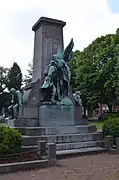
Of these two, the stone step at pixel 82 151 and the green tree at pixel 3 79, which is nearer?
the stone step at pixel 82 151

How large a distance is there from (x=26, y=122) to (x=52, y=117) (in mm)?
1319

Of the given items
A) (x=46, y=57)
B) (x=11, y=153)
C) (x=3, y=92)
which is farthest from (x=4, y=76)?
(x=11, y=153)

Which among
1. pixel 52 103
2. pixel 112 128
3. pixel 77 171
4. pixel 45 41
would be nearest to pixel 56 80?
pixel 52 103

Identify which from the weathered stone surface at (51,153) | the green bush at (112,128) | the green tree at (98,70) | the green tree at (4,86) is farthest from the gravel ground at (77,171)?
the green tree at (4,86)

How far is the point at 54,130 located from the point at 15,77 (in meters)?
46.8

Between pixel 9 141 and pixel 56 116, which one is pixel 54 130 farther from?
pixel 9 141

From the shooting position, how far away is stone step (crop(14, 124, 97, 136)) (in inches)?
475

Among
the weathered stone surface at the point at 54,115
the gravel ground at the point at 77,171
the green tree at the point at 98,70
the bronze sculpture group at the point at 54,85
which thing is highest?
the green tree at the point at 98,70

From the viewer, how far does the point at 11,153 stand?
9.49 m

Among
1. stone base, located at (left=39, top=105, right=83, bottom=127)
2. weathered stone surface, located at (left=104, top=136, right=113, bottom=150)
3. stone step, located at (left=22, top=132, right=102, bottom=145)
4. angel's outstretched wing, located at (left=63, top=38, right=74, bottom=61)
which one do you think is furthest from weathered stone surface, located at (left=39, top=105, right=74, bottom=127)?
angel's outstretched wing, located at (left=63, top=38, right=74, bottom=61)

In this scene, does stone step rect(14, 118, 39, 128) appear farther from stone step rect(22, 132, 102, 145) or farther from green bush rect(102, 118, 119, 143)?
green bush rect(102, 118, 119, 143)

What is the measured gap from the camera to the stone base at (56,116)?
43.4 feet

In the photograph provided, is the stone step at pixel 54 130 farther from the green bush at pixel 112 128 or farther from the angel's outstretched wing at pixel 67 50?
the angel's outstretched wing at pixel 67 50

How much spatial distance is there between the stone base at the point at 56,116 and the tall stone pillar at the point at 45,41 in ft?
6.25
